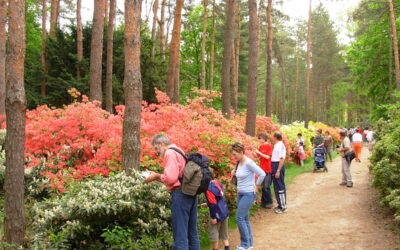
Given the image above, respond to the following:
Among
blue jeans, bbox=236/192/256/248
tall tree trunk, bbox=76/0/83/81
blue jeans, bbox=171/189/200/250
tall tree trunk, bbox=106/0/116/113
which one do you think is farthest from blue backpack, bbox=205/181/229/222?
tall tree trunk, bbox=76/0/83/81

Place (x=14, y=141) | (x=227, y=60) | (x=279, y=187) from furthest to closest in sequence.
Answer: (x=227, y=60) → (x=279, y=187) → (x=14, y=141)

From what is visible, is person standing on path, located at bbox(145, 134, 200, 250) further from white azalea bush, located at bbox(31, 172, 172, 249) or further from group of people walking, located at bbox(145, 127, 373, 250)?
white azalea bush, located at bbox(31, 172, 172, 249)

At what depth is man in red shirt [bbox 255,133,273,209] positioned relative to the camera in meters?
7.60

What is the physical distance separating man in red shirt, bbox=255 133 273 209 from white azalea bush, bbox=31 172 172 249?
3.26m

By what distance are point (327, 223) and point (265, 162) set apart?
1.83 m

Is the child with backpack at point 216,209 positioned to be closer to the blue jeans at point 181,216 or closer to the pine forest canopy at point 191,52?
the blue jeans at point 181,216

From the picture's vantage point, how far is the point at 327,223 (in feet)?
22.5

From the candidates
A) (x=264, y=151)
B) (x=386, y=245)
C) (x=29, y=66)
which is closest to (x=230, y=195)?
(x=264, y=151)

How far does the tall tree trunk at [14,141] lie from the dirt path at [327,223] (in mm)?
3560

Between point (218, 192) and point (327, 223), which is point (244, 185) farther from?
point (327, 223)

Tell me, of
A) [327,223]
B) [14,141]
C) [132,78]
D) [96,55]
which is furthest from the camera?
[96,55]

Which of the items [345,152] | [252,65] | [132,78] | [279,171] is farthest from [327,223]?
[252,65]

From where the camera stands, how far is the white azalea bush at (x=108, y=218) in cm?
423

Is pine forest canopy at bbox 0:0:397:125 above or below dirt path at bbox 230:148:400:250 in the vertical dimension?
above
